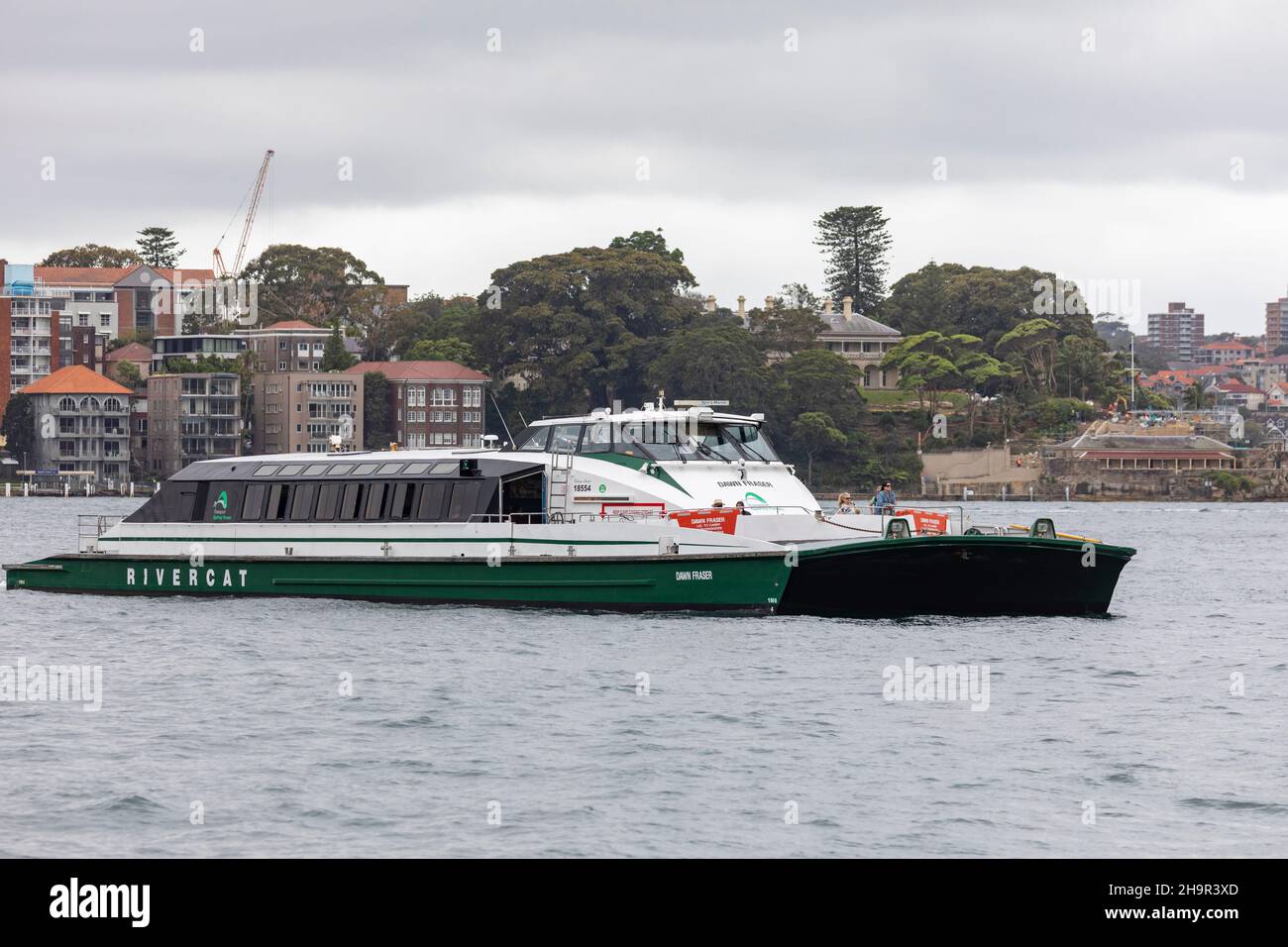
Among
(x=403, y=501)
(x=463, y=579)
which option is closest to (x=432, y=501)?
(x=403, y=501)

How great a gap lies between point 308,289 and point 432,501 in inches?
6333

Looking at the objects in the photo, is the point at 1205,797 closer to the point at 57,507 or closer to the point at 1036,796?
the point at 1036,796

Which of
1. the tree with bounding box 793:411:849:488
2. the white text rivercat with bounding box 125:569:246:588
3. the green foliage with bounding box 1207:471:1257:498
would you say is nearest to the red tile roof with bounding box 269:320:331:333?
the tree with bounding box 793:411:849:488

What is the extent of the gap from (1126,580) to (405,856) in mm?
40061

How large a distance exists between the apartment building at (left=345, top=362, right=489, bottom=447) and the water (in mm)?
127234

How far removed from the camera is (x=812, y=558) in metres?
32.2

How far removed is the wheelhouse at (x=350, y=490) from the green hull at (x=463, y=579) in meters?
1.04

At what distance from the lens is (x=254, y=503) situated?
1512 inches

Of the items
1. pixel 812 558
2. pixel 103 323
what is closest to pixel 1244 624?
pixel 812 558

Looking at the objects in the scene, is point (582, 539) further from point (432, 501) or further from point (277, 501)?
point (277, 501)

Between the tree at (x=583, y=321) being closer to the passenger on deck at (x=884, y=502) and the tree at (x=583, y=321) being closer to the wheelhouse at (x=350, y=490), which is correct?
the wheelhouse at (x=350, y=490)

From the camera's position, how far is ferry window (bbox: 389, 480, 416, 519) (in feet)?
119

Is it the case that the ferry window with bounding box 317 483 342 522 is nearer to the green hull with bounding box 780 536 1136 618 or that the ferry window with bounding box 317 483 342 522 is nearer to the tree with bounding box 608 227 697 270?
the green hull with bounding box 780 536 1136 618

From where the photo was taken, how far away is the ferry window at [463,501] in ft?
117
